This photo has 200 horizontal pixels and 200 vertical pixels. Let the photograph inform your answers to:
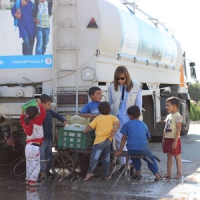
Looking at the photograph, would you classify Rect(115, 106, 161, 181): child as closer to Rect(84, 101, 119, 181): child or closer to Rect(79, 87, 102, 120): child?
Rect(84, 101, 119, 181): child

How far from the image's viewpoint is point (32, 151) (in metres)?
7.82

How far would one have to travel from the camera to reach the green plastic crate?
812cm

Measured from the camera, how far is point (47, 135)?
27.0 ft

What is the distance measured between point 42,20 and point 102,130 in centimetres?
203

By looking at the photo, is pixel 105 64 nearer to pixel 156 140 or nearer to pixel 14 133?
pixel 14 133

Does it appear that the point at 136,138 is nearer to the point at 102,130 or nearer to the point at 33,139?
the point at 102,130

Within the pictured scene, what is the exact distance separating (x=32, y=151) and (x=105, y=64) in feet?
6.67

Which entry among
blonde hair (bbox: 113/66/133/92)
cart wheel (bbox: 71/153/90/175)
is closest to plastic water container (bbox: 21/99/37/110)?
cart wheel (bbox: 71/153/90/175)

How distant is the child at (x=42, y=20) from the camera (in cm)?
861

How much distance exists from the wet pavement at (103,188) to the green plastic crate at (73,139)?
0.51 m

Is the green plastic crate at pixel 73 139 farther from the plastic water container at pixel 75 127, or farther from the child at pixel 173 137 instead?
the child at pixel 173 137

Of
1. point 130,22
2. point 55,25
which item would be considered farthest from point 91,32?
point 130,22

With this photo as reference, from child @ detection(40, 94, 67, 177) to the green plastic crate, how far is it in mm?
168

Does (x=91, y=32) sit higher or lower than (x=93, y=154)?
higher
